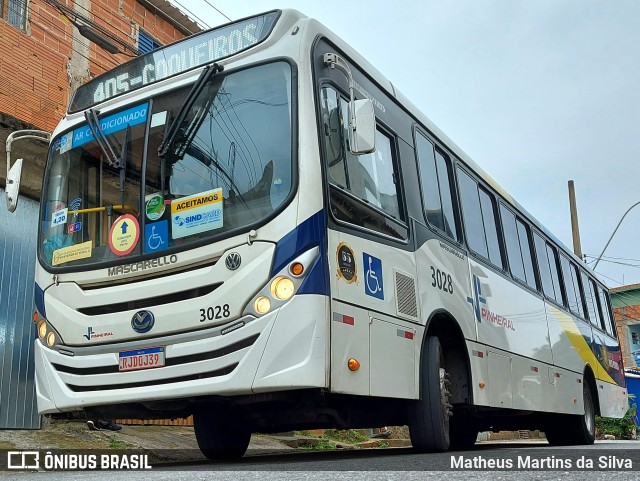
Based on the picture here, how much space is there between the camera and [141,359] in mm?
5648

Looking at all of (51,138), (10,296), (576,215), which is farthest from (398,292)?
(576,215)

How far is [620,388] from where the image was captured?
14.8 meters

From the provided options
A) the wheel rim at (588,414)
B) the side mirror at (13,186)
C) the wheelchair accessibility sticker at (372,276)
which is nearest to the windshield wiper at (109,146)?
the side mirror at (13,186)

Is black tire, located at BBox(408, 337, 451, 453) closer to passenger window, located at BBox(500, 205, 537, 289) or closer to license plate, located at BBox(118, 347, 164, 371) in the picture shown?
license plate, located at BBox(118, 347, 164, 371)

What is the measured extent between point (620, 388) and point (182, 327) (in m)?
11.5

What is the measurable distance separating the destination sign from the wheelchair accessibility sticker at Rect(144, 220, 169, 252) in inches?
53.1

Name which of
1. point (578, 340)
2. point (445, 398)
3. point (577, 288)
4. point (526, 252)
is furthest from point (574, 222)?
point (445, 398)

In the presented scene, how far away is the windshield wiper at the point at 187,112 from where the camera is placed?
599 centimetres

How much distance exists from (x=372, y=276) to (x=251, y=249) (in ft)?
3.27

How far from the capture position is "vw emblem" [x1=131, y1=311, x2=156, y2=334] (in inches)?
224

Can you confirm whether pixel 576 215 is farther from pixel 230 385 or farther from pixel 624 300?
pixel 230 385

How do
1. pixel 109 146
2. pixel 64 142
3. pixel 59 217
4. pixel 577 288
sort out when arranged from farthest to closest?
pixel 577 288
pixel 64 142
pixel 59 217
pixel 109 146

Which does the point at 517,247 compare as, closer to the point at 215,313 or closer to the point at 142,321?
the point at 215,313

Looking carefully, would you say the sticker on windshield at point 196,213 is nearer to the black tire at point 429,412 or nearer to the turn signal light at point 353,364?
the turn signal light at point 353,364
